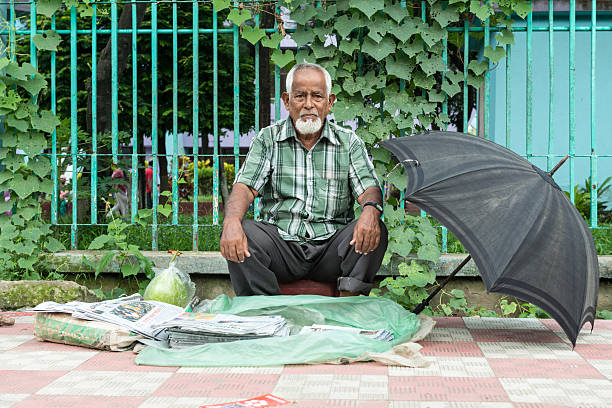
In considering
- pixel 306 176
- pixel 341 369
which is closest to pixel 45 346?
pixel 341 369

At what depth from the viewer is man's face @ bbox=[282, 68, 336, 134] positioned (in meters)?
3.80

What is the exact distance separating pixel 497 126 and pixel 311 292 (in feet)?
27.7

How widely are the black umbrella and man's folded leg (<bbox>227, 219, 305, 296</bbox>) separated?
2.81ft

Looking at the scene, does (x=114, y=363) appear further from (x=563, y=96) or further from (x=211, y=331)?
(x=563, y=96)

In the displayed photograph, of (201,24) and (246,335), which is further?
(201,24)

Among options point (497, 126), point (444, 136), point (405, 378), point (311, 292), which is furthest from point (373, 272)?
point (497, 126)

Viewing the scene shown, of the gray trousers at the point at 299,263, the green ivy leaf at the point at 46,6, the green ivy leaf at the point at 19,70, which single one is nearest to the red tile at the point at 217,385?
the gray trousers at the point at 299,263

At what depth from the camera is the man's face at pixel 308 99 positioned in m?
3.80

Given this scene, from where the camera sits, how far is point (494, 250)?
2.90 m

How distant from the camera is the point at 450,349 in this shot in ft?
10.4

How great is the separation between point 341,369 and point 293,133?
1.59 meters

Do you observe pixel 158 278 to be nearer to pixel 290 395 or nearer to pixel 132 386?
pixel 132 386

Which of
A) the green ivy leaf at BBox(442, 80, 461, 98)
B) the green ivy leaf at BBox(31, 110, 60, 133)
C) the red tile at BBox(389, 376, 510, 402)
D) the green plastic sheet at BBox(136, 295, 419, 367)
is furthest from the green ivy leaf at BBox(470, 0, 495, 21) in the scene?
the green ivy leaf at BBox(31, 110, 60, 133)

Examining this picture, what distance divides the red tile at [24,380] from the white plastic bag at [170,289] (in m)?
1.29
